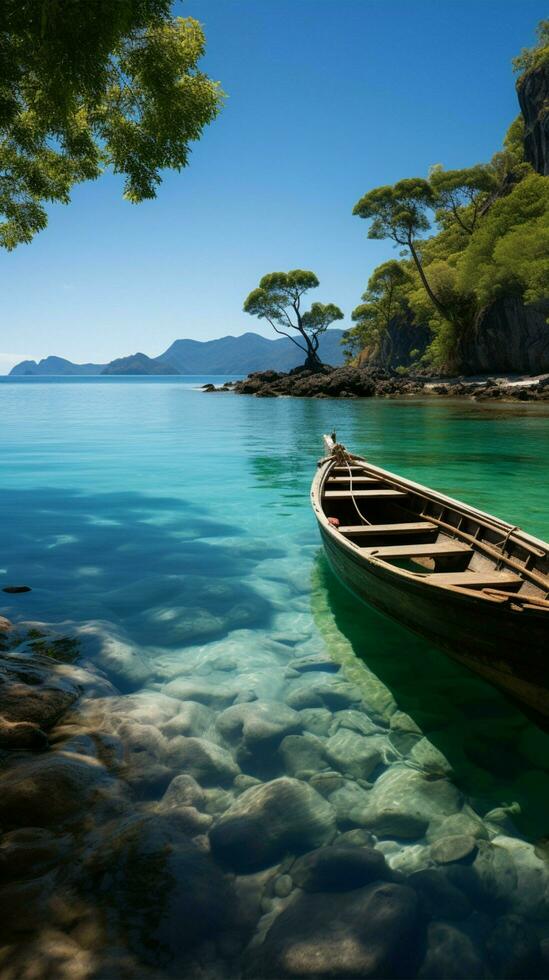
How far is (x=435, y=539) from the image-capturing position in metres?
7.61

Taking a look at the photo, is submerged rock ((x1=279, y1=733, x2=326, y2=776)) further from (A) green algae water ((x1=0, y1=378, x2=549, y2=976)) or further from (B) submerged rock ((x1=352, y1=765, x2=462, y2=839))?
(B) submerged rock ((x1=352, y1=765, x2=462, y2=839))

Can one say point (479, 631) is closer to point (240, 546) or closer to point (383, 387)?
point (240, 546)

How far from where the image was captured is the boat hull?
3850 millimetres

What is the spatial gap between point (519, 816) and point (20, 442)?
27.4 metres

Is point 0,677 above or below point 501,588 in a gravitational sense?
below

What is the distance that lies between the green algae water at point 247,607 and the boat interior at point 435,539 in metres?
0.93

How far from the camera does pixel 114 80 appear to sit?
11305mm

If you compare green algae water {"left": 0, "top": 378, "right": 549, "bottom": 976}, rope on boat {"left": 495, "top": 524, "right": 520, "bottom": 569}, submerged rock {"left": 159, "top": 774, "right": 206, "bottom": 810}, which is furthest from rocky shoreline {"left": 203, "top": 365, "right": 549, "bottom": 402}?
submerged rock {"left": 159, "top": 774, "right": 206, "bottom": 810}

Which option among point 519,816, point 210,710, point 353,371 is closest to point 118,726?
point 210,710

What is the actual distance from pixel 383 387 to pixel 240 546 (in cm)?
4569

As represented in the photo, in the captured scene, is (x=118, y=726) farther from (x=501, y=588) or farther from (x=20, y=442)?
(x=20, y=442)

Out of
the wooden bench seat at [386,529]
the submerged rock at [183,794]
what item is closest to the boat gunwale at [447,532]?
the wooden bench seat at [386,529]

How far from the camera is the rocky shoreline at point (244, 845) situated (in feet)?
9.17

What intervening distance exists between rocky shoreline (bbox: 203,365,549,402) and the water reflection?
38.1 metres
